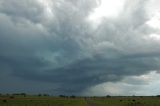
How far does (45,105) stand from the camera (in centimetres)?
15500

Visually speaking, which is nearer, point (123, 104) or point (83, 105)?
point (83, 105)

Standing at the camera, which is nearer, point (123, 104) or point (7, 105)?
point (7, 105)

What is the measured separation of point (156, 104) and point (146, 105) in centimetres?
679

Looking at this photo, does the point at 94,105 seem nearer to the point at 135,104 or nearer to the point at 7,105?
the point at 135,104

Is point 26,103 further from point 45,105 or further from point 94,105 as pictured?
point 94,105

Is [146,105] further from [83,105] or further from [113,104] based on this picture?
[83,105]

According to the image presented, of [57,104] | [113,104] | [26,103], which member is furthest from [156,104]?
[26,103]

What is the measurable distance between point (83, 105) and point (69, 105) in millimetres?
6426

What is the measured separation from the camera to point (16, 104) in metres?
158

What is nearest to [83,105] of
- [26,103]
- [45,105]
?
[45,105]

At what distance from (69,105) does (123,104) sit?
27984 millimetres

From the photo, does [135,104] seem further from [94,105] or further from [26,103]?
[26,103]

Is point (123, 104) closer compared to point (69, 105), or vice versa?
point (69, 105)

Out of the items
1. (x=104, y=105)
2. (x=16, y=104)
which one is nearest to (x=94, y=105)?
(x=104, y=105)
